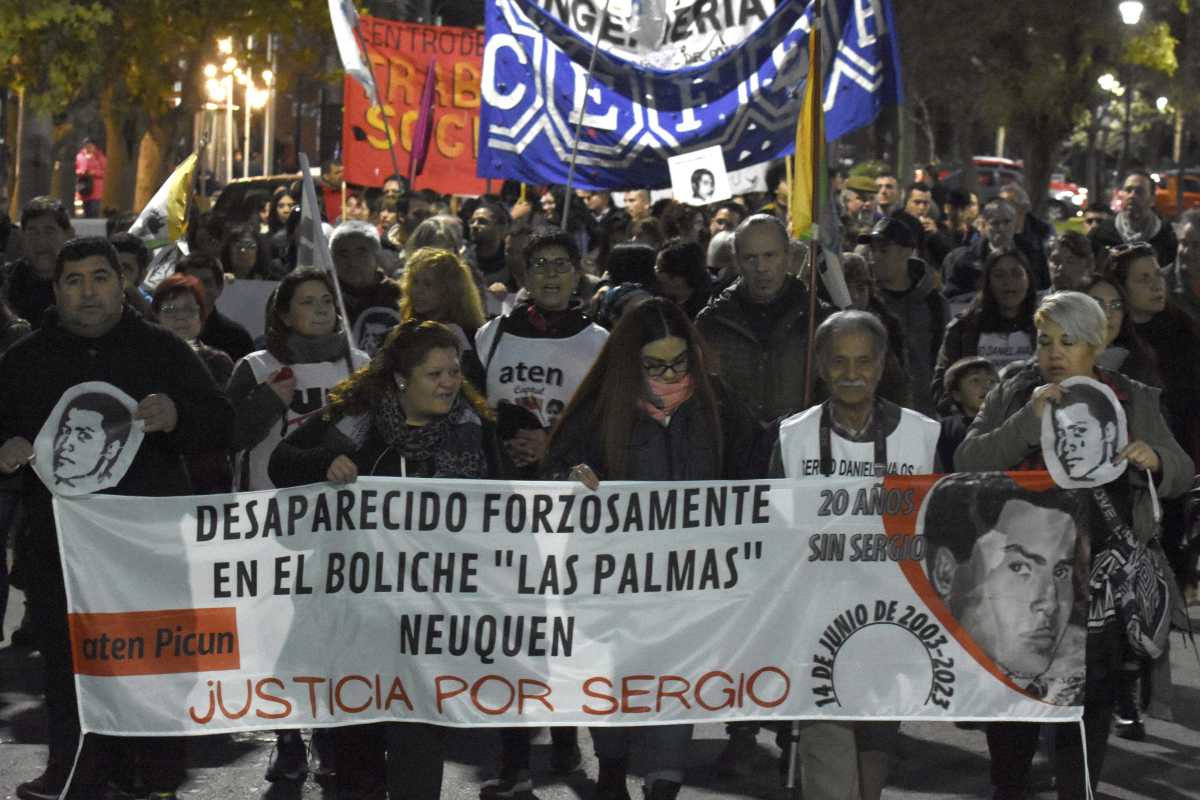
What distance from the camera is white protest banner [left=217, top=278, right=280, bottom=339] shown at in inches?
456

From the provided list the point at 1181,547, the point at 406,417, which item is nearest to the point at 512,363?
the point at 406,417

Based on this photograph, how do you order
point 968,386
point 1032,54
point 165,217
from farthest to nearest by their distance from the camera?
point 1032,54 → point 165,217 → point 968,386

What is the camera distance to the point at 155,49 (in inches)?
995

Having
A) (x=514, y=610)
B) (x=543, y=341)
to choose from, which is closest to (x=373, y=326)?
(x=543, y=341)

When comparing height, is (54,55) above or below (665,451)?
above

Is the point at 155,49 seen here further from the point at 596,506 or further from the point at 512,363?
the point at 596,506

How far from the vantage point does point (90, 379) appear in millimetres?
6488

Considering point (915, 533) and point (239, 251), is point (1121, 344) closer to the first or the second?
point (915, 533)

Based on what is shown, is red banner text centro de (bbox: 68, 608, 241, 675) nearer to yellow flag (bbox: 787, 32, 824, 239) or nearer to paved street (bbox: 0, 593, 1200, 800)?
paved street (bbox: 0, 593, 1200, 800)

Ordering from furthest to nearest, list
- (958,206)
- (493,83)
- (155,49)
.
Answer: (155,49), (958,206), (493,83)

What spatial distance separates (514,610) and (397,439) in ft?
1.95

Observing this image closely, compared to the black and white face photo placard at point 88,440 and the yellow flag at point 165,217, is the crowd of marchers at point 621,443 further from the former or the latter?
the yellow flag at point 165,217

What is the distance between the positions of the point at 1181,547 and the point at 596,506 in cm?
271

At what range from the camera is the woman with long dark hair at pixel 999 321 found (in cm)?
998
